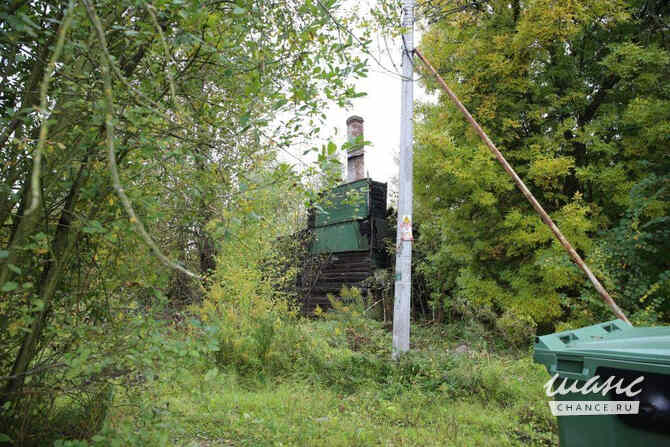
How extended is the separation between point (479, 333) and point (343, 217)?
554cm

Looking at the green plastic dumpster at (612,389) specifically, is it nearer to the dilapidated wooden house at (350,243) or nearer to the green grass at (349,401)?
the green grass at (349,401)

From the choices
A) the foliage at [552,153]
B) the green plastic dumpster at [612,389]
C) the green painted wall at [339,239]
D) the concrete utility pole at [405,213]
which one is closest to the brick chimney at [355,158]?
the green painted wall at [339,239]

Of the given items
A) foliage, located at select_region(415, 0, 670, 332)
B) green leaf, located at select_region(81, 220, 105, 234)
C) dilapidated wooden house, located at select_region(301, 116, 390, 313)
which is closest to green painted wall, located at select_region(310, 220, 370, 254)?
dilapidated wooden house, located at select_region(301, 116, 390, 313)

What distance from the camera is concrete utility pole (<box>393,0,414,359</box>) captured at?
5562mm

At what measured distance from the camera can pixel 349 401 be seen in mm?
4676

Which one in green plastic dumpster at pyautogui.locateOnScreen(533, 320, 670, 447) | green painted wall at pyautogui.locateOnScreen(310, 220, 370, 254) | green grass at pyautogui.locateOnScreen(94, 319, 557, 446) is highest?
green painted wall at pyautogui.locateOnScreen(310, 220, 370, 254)

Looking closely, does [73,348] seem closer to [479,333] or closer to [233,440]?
[233,440]

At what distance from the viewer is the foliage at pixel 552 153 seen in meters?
6.01

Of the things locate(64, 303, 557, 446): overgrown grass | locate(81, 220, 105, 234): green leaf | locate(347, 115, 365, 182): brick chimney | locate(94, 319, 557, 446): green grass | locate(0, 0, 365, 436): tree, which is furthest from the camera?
locate(347, 115, 365, 182): brick chimney

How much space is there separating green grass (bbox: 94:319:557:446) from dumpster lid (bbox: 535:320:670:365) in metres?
1.52

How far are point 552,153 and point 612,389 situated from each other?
17.8 ft

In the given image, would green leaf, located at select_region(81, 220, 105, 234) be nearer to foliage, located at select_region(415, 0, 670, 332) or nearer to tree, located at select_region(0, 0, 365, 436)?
tree, located at select_region(0, 0, 365, 436)

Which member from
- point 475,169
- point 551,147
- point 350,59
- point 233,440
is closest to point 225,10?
point 350,59

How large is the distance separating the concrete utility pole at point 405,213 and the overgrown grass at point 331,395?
42cm
